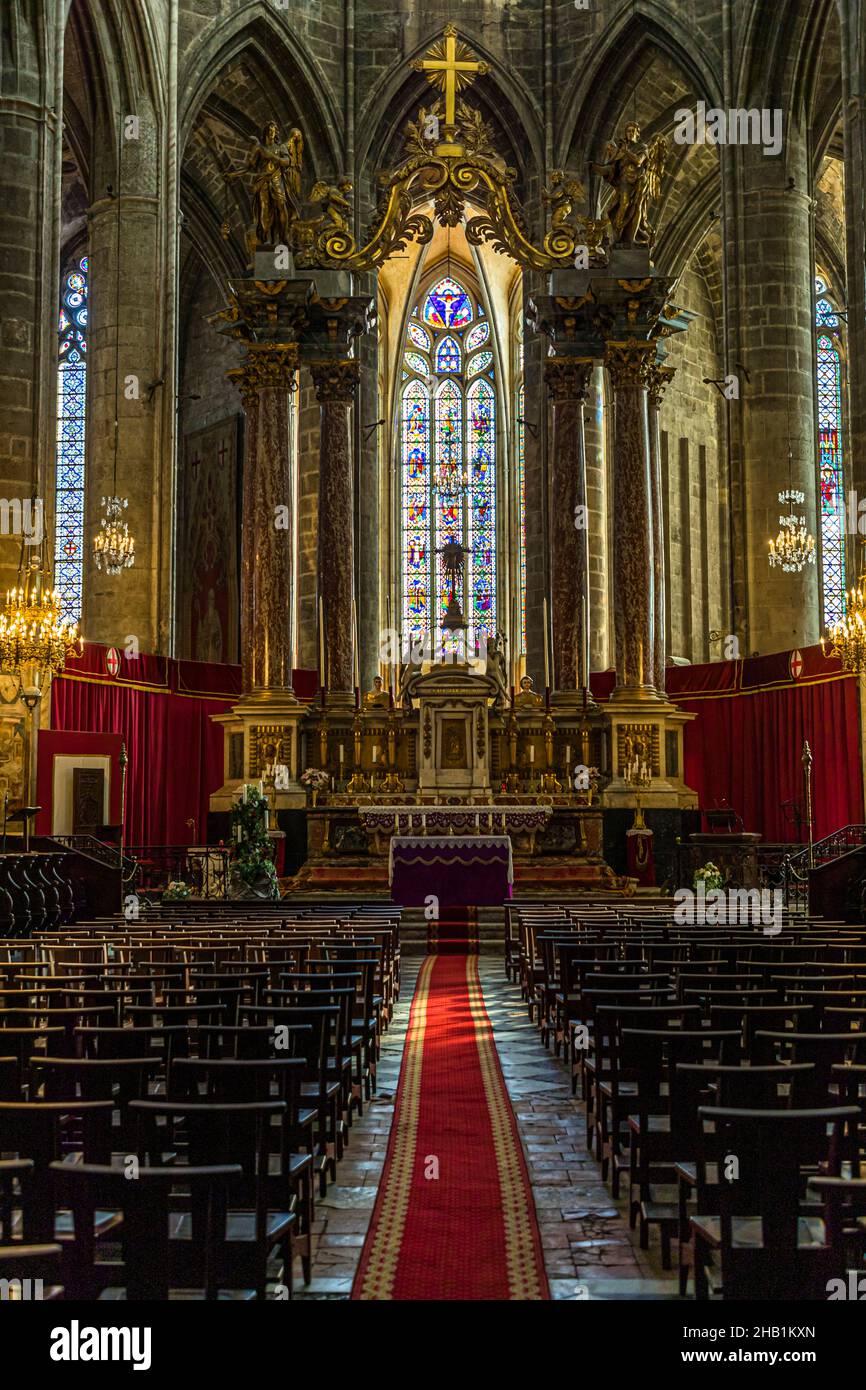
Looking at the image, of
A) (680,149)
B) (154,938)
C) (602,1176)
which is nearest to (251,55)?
(680,149)

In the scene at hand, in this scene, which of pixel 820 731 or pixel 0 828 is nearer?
pixel 0 828

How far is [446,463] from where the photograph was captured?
38844 mm

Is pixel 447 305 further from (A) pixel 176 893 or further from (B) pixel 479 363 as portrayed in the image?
(A) pixel 176 893

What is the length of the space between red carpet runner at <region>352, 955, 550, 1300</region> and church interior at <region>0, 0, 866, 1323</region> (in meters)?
0.04

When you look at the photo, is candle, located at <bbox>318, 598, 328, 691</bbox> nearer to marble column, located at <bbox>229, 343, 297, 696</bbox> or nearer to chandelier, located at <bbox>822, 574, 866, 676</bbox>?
marble column, located at <bbox>229, 343, 297, 696</bbox>

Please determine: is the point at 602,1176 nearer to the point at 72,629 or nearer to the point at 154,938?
the point at 154,938

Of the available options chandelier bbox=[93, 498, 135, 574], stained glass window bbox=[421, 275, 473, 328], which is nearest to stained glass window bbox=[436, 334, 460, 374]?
stained glass window bbox=[421, 275, 473, 328]

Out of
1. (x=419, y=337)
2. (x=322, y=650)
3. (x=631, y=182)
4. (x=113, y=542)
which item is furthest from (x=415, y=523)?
(x=631, y=182)

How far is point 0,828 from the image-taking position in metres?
19.0

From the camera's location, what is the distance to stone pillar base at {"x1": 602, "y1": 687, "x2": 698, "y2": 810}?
2109 centimetres

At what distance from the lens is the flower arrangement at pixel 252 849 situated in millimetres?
17500

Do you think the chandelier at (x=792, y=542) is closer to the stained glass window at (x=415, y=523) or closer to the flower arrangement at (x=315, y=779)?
the flower arrangement at (x=315, y=779)
